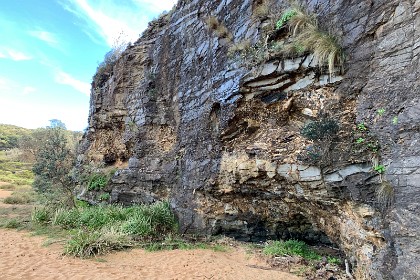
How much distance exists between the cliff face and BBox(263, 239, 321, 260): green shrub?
431 millimetres

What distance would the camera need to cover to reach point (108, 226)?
351 inches

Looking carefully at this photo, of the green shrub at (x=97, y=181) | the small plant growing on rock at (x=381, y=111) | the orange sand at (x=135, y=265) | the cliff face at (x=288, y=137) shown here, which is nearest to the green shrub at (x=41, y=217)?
the cliff face at (x=288, y=137)

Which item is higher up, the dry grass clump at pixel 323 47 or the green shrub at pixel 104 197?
the dry grass clump at pixel 323 47

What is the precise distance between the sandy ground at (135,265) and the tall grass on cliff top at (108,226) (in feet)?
1.23

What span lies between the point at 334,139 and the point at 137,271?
16.3 feet

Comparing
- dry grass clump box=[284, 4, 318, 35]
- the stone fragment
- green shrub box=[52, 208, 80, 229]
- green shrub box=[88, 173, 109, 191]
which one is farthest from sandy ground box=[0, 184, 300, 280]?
green shrub box=[88, 173, 109, 191]

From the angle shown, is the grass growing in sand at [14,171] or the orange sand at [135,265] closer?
the orange sand at [135,265]

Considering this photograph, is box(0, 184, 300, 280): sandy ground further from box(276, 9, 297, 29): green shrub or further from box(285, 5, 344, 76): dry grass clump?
box(276, 9, 297, 29): green shrub

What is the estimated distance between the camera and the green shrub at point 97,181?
43.7ft

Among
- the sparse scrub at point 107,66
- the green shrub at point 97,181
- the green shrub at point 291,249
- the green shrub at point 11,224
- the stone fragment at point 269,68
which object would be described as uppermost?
the sparse scrub at point 107,66

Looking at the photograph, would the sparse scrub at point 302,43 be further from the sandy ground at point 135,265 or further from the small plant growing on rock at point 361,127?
the sandy ground at point 135,265

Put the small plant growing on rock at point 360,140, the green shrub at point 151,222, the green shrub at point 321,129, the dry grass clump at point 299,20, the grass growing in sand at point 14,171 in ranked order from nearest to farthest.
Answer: the small plant growing on rock at point 360,140 < the green shrub at point 321,129 < the dry grass clump at point 299,20 < the green shrub at point 151,222 < the grass growing in sand at point 14,171

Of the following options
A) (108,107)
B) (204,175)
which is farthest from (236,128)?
(108,107)

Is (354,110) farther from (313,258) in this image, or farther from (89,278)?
(89,278)
